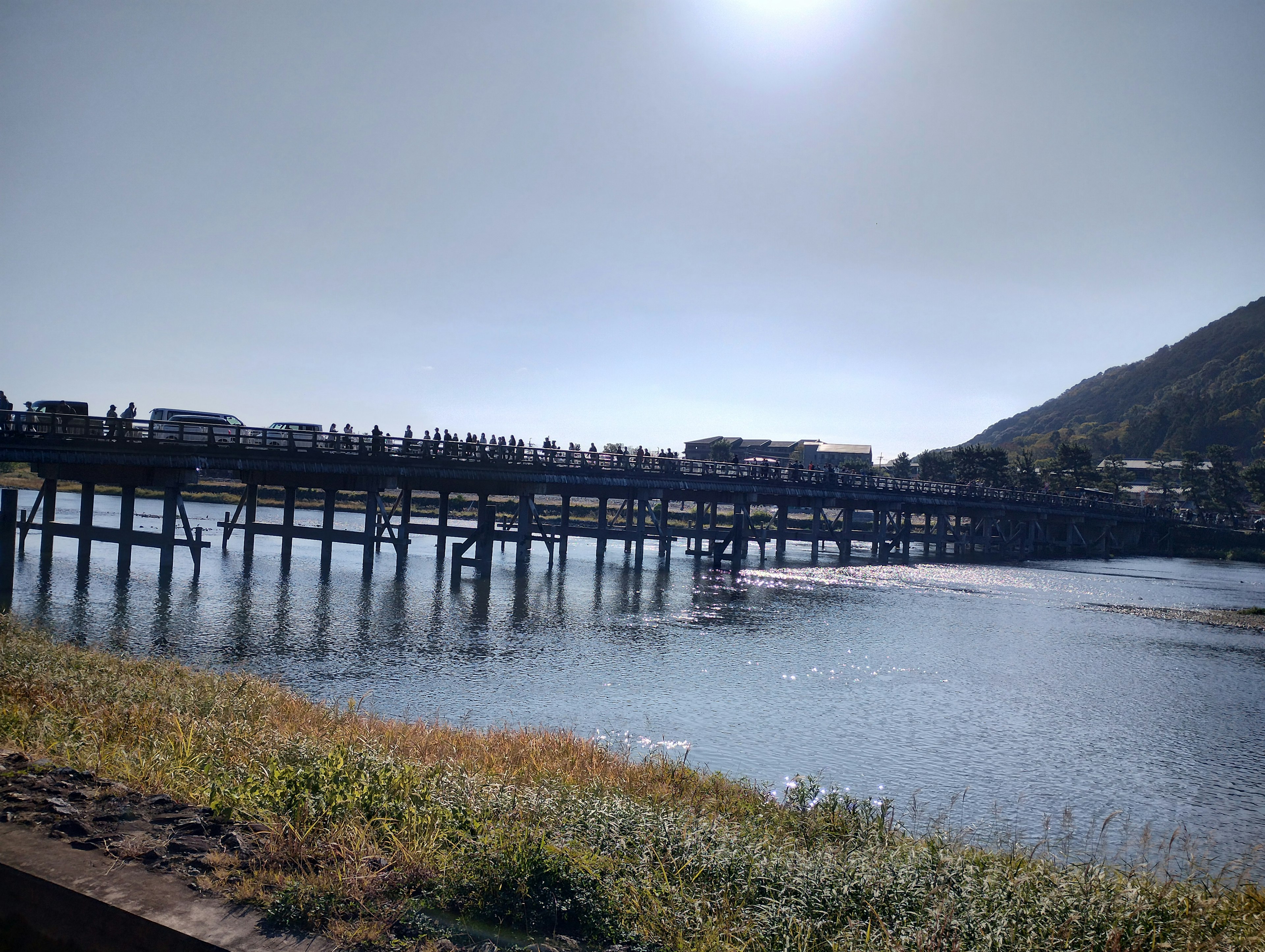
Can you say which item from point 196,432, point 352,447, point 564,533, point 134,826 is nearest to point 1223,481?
point 564,533

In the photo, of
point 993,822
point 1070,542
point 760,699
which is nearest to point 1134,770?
point 993,822

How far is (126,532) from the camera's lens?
30.5 m

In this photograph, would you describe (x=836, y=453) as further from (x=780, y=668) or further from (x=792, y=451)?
(x=780, y=668)

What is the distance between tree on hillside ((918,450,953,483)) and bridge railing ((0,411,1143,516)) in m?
75.6

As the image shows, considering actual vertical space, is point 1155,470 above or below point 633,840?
above

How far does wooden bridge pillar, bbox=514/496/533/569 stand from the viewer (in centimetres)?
4156

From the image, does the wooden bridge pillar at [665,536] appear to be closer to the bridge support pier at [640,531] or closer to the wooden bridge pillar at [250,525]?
the bridge support pier at [640,531]

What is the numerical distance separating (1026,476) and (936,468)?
1824 cm

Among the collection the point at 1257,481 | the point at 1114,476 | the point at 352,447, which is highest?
the point at 1114,476

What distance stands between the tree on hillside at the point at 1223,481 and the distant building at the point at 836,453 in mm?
47601

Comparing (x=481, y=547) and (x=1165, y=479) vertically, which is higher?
(x=1165, y=479)

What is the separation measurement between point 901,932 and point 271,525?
36042 millimetres

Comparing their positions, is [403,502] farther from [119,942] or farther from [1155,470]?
[1155,470]

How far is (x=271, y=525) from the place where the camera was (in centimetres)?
3759
